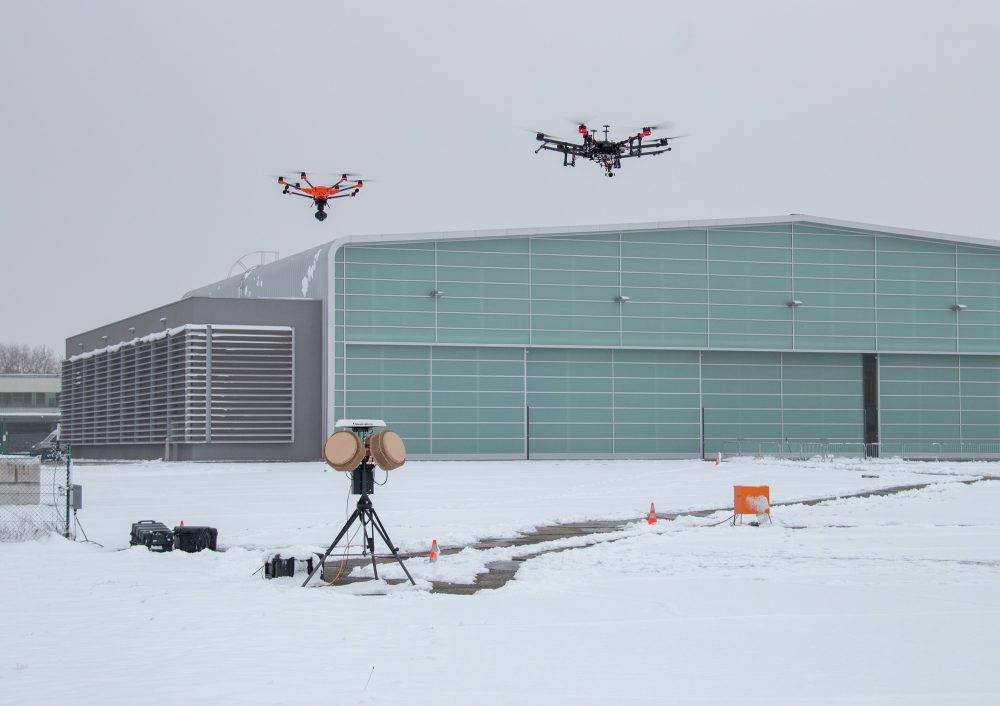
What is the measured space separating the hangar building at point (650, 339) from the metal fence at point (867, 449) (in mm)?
120

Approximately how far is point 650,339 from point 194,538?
137ft

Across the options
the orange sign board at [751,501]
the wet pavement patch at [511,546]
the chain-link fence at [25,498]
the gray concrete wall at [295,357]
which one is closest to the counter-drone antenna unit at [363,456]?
the wet pavement patch at [511,546]

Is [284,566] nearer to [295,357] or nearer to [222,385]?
[222,385]

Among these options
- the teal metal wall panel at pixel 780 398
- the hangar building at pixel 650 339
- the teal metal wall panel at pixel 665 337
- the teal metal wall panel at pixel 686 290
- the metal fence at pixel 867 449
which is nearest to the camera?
the hangar building at pixel 650 339

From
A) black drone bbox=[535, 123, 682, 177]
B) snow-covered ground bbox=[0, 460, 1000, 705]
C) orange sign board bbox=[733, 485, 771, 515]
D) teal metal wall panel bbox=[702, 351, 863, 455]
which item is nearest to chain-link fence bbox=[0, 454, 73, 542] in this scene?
snow-covered ground bbox=[0, 460, 1000, 705]

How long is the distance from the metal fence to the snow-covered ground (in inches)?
1376

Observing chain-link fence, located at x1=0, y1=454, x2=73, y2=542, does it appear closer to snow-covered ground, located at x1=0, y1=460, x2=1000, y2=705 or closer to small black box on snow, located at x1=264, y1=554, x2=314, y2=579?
snow-covered ground, located at x1=0, y1=460, x2=1000, y2=705

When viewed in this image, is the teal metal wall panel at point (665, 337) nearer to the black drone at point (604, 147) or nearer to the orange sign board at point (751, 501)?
the black drone at point (604, 147)

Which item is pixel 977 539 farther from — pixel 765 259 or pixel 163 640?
pixel 765 259

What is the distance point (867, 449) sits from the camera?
5784 cm

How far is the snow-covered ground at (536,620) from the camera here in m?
8.33

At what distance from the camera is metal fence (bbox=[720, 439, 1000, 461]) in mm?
56688

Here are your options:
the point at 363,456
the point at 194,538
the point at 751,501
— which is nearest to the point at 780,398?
the point at 751,501

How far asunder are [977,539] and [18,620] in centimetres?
1448
